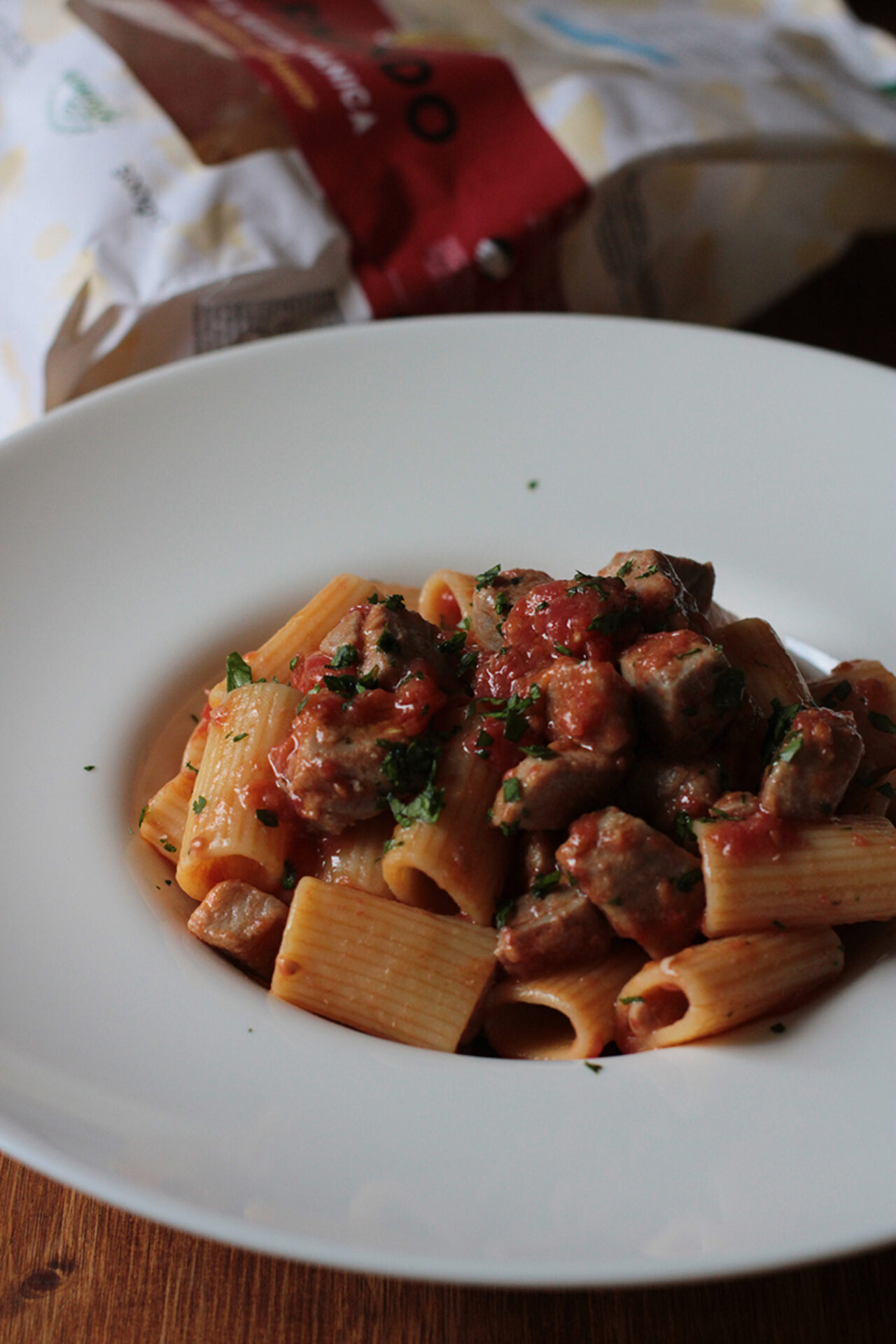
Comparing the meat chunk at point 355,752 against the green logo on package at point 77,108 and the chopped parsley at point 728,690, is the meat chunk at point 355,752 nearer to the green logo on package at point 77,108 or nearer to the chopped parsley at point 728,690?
the chopped parsley at point 728,690

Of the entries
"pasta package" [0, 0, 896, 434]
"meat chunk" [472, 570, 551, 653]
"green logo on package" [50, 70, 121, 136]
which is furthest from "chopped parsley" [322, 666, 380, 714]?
"green logo on package" [50, 70, 121, 136]

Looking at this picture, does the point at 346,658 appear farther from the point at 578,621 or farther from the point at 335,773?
the point at 578,621

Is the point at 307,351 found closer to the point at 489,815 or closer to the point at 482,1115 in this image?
the point at 489,815

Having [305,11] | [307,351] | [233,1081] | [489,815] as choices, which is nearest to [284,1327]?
[233,1081]

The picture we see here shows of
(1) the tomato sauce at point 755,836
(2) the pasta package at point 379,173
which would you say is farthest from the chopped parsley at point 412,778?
(2) the pasta package at point 379,173

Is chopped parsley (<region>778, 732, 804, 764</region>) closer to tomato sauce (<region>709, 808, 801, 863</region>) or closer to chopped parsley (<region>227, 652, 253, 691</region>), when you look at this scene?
tomato sauce (<region>709, 808, 801, 863</region>)
